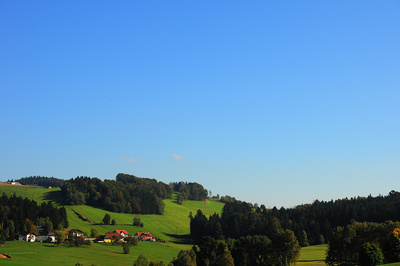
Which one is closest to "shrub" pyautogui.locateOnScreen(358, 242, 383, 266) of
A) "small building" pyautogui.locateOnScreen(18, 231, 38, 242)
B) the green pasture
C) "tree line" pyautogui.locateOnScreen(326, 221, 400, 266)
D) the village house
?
"tree line" pyautogui.locateOnScreen(326, 221, 400, 266)

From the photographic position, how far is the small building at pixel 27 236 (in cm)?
17962

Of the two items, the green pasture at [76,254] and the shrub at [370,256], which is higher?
the shrub at [370,256]

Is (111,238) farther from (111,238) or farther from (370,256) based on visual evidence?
(370,256)

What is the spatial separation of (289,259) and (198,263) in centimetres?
2329

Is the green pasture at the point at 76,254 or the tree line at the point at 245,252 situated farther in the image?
the green pasture at the point at 76,254

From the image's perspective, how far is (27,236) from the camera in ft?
593

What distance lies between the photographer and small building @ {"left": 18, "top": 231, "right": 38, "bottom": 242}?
180m


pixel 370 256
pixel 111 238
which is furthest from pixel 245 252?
pixel 111 238

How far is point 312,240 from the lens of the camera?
653 ft

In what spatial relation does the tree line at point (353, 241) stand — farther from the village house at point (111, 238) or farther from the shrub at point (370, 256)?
the village house at point (111, 238)

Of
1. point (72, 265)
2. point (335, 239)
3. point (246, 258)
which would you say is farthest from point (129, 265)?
point (335, 239)

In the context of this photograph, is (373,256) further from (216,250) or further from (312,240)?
(312,240)

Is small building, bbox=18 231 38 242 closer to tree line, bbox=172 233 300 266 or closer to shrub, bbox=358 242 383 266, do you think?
tree line, bbox=172 233 300 266

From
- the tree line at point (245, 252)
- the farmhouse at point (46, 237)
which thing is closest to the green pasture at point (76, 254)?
the farmhouse at point (46, 237)
